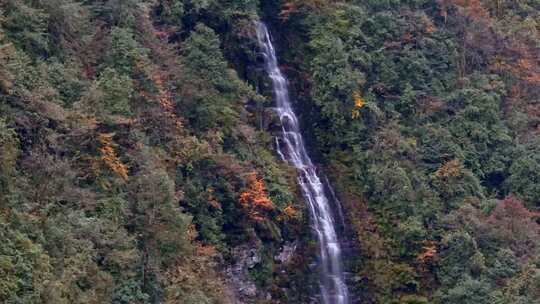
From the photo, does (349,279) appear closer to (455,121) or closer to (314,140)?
(314,140)

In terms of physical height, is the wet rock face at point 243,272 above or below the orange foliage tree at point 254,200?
below

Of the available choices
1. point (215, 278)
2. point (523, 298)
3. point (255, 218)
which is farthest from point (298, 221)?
point (523, 298)

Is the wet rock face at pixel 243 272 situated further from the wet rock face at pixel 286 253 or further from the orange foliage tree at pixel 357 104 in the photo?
the orange foliage tree at pixel 357 104

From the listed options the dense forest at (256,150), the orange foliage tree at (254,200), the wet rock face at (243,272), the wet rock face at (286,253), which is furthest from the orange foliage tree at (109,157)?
the wet rock face at (286,253)

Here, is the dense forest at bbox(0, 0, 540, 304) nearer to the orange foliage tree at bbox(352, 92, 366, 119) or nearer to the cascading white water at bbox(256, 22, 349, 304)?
the orange foliage tree at bbox(352, 92, 366, 119)

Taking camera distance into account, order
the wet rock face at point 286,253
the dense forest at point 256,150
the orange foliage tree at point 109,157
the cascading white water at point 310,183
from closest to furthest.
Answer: the dense forest at point 256,150 → the orange foliage tree at point 109,157 → the wet rock face at point 286,253 → the cascading white water at point 310,183
